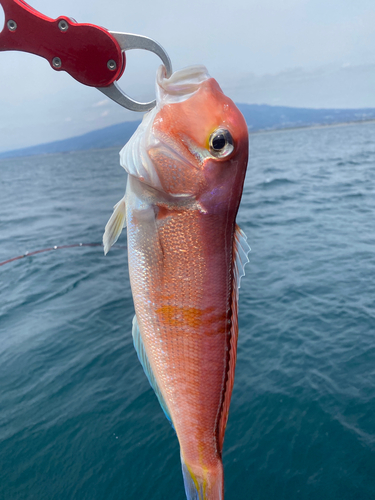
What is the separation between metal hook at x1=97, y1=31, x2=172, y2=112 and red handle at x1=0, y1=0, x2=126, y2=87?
0.11 ft

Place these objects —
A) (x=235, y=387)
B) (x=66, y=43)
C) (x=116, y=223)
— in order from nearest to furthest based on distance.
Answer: (x=66, y=43) < (x=116, y=223) < (x=235, y=387)

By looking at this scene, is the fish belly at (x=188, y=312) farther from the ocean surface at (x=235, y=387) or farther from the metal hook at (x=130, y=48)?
the ocean surface at (x=235, y=387)

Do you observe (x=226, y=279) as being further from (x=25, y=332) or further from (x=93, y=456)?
(x=25, y=332)

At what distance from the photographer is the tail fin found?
5.43 feet

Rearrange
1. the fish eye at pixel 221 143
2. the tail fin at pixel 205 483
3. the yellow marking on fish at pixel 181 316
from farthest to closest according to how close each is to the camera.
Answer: the tail fin at pixel 205 483, the yellow marking on fish at pixel 181 316, the fish eye at pixel 221 143

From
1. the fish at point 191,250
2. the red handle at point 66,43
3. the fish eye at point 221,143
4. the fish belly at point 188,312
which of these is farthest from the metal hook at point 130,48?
the fish belly at point 188,312

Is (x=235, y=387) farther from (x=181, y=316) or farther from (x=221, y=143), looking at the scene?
(x=221, y=143)

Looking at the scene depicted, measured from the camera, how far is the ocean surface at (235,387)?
12.9ft

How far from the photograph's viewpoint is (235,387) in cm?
507

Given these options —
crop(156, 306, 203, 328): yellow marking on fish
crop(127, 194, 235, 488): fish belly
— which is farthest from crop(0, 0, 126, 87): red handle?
crop(156, 306, 203, 328): yellow marking on fish

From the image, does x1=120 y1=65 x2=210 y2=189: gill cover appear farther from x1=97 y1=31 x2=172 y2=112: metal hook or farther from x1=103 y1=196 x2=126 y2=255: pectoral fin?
x1=103 y1=196 x2=126 y2=255: pectoral fin

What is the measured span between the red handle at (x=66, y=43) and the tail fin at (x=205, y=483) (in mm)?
1859

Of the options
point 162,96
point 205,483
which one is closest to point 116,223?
point 162,96

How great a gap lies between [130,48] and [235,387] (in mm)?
4531
